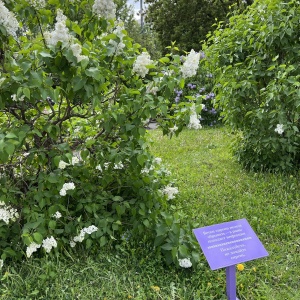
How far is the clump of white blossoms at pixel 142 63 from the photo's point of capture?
217cm

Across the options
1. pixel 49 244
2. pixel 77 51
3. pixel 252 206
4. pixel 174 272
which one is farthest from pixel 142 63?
pixel 252 206

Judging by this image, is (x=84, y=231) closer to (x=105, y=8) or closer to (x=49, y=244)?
(x=49, y=244)

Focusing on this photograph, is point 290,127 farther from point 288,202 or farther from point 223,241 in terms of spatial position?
point 223,241

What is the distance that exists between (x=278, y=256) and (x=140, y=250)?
96cm

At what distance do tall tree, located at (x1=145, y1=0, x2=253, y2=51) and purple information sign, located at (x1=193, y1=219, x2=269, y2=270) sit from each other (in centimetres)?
1681

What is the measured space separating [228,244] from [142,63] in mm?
1144

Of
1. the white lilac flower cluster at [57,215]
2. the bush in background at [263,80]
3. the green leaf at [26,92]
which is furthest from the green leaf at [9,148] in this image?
Answer: the bush in background at [263,80]

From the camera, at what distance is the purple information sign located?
79.4 inches

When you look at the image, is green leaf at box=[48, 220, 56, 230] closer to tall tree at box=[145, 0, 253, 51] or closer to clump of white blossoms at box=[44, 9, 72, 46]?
clump of white blossoms at box=[44, 9, 72, 46]

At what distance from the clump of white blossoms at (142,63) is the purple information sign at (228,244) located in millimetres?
974

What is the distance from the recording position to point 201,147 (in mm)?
6273

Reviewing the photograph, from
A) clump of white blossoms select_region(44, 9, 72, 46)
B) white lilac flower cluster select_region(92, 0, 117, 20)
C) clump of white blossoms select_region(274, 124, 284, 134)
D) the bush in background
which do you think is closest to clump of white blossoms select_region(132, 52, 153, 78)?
white lilac flower cluster select_region(92, 0, 117, 20)

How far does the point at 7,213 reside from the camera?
2219mm

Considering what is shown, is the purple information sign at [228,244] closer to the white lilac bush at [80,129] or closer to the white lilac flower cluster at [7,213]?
the white lilac bush at [80,129]
